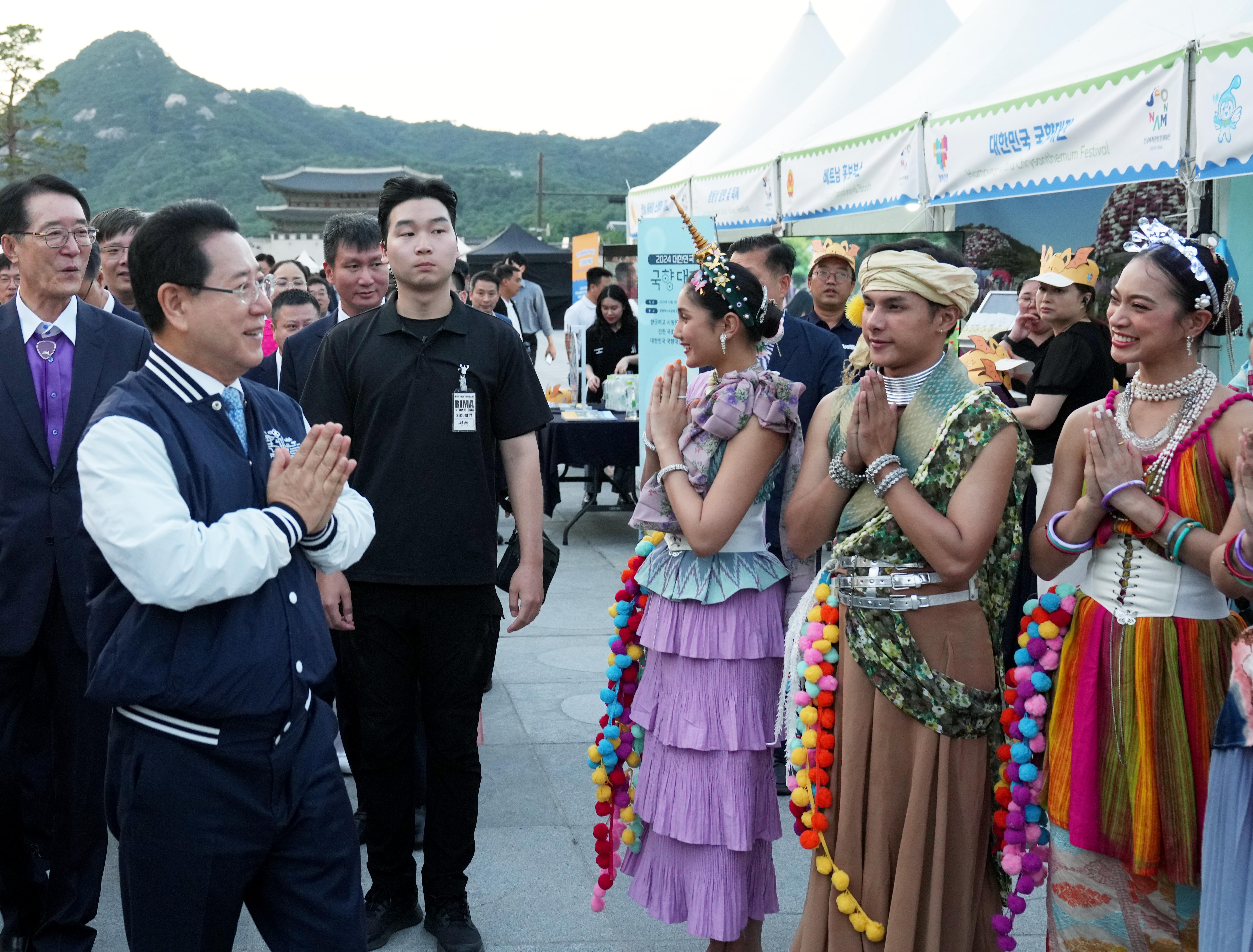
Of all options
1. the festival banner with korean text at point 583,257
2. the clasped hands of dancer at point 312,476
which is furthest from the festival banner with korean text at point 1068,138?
the festival banner with korean text at point 583,257

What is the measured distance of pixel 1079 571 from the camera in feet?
15.4

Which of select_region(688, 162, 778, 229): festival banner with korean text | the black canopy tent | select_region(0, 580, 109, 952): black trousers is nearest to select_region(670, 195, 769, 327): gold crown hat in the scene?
select_region(0, 580, 109, 952): black trousers

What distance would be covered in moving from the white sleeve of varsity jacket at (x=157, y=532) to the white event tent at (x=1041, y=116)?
4437 mm

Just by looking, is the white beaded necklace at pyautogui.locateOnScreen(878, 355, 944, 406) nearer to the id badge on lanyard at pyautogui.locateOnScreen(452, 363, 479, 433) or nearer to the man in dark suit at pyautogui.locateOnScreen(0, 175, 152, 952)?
the id badge on lanyard at pyautogui.locateOnScreen(452, 363, 479, 433)

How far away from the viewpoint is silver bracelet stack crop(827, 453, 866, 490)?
243 centimetres

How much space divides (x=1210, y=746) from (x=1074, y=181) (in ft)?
13.5

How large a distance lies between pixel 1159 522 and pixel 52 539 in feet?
8.51

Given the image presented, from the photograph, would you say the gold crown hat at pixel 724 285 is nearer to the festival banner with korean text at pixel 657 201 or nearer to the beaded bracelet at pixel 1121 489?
the beaded bracelet at pixel 1121 489

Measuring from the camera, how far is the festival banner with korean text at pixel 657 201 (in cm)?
1204

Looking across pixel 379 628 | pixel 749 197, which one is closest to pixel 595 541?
pixel 749 197

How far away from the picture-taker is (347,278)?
154 inches

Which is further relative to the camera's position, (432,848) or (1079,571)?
(1079,571)

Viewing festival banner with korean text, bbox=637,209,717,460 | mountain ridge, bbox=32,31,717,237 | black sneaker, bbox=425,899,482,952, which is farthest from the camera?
mountain ridge, bbox=32,31,717,237

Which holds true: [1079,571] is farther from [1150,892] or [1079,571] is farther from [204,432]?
[204,432]
